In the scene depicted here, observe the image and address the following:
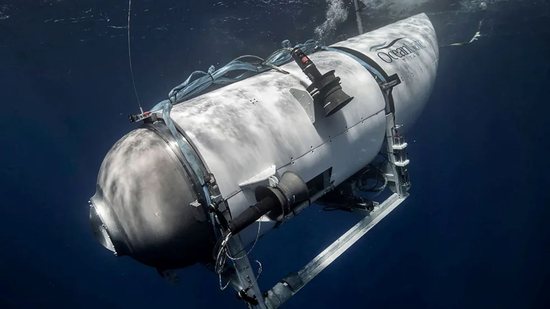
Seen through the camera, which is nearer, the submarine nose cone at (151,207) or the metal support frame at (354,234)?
the submarine nose cone at (151,207)

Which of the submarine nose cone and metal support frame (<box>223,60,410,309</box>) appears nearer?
the submarine nose cone

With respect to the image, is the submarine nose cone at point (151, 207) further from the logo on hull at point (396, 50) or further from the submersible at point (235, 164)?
the logo on hull at point (396, 50)

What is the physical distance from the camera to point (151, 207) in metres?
2.79

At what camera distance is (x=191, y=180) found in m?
2.87

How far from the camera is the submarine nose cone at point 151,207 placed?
2807mm

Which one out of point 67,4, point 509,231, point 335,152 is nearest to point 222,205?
point 335,152

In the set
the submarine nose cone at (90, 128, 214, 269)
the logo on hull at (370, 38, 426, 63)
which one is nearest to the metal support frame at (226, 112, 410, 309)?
the submarine nose cone at (90, 128, 214, 269)

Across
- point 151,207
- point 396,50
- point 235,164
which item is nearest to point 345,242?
point 235,164

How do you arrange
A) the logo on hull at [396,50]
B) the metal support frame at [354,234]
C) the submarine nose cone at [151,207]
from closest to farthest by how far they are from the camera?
A: the submarine nose cone at [151,207] < the metal support frame at [354,234] < the logo on hull at [396,50]

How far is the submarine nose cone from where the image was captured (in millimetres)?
2807

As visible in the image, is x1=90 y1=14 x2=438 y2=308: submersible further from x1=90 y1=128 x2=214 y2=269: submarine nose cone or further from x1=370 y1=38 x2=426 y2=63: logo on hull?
x1=370 y1=38 x2=426 y2=63: logo on hull

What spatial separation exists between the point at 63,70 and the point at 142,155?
1386 cm

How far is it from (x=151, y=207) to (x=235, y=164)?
822 millimetres

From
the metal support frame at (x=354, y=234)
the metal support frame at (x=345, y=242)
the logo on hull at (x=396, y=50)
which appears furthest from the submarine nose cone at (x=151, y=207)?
the logo on hull at (x=396, y=50)
